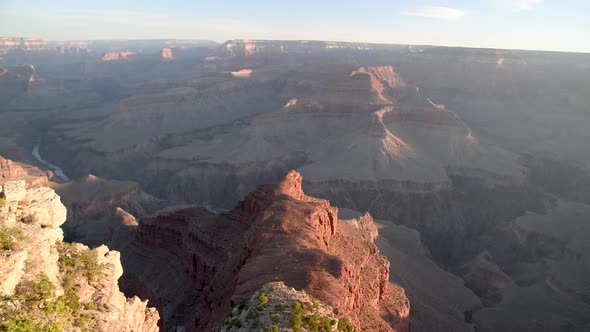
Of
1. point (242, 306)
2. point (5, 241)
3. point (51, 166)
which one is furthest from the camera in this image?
point (51, 166)

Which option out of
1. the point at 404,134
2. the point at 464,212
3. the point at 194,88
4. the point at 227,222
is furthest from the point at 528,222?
the point at 194,88

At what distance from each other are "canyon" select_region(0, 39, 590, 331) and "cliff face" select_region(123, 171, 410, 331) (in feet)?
0.61

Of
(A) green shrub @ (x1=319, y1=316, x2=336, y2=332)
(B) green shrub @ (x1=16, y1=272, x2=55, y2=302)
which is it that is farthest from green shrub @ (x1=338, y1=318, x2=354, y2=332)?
(B) green shrub @ (x1=16, y1=272, x2=55, y2=302)

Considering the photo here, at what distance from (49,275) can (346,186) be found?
70873 millimetres

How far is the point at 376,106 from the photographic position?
117062mm

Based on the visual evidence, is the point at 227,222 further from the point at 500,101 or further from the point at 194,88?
the point at 194,88

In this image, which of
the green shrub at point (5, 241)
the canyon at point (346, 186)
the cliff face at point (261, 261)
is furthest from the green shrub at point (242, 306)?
the green shrub at point (5, 241)

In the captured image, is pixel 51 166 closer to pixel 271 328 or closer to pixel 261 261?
pixel 261 261

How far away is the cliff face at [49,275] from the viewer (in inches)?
565

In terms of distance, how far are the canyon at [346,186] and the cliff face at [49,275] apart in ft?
18.5

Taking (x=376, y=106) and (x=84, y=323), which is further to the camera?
(x=376, y=106)

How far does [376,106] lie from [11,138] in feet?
365

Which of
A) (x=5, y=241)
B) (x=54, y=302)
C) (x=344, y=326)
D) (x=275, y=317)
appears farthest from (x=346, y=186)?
(x=5, y=241)

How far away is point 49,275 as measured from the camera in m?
16.3
